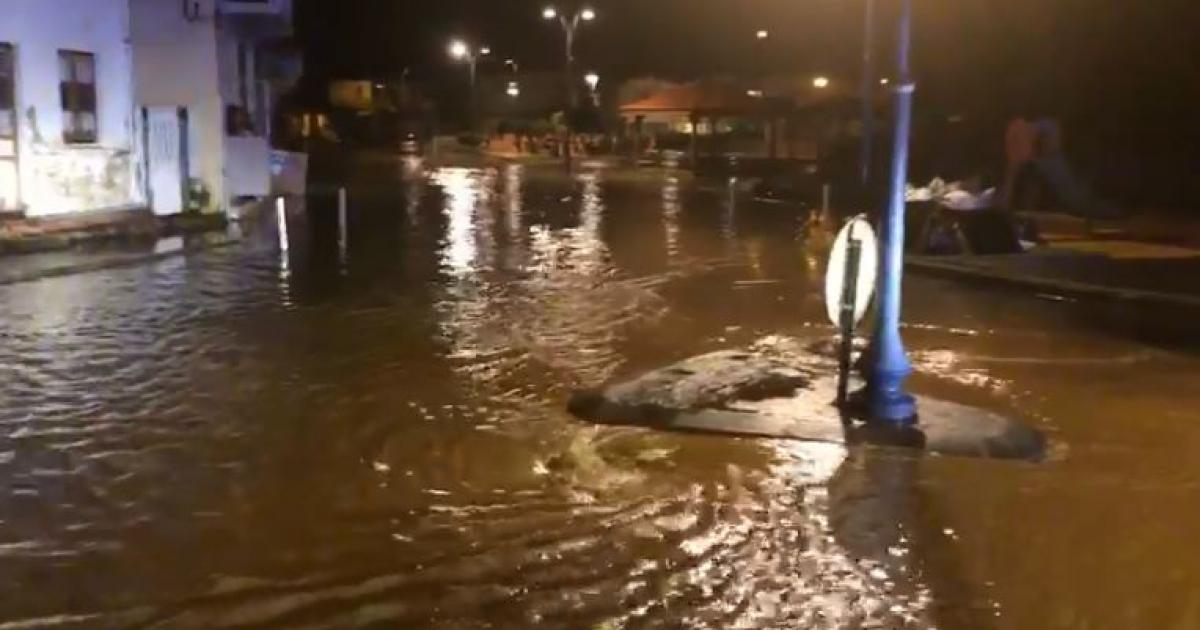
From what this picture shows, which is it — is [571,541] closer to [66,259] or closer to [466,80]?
[66,259]

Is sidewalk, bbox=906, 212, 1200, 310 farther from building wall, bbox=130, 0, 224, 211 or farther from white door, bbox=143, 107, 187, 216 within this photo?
white door, bbox=143, 107, 187, 216

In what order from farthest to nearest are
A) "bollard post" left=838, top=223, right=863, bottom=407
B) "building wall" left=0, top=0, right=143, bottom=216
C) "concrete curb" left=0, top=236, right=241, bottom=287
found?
1. "building wall" left=0, top=0, right=143, bottom=216
2. "concrete curb" left=0, top=236, right=241, bottom=287
3. "bollard post" left=838, top=223, right=863, bottom=407

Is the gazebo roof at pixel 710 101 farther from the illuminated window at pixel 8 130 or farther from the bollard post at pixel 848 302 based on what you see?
the bollard post at pixel 848 302

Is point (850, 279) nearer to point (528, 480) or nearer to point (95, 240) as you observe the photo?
point (528, 480)

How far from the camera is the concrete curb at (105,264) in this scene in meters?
18.7

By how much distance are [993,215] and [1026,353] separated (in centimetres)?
758

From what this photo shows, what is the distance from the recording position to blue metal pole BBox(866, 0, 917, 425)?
10188 millimetres

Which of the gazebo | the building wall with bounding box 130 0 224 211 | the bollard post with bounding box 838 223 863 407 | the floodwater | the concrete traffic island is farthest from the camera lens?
the gazebo

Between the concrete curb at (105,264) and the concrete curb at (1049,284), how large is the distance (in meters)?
10.6

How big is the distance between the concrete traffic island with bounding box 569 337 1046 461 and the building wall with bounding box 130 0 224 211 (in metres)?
17.8

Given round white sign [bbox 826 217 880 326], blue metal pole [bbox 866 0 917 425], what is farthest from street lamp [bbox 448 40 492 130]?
blue metal pole [bbox 866 0 917 425]

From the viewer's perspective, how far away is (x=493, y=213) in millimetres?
31203

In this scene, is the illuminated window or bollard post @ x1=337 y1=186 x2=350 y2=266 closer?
bollard post @ x1=337 y1=186 x2=350 y2=266

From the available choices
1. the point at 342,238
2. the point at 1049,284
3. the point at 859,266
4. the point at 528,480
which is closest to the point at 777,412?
the point at 859,266
